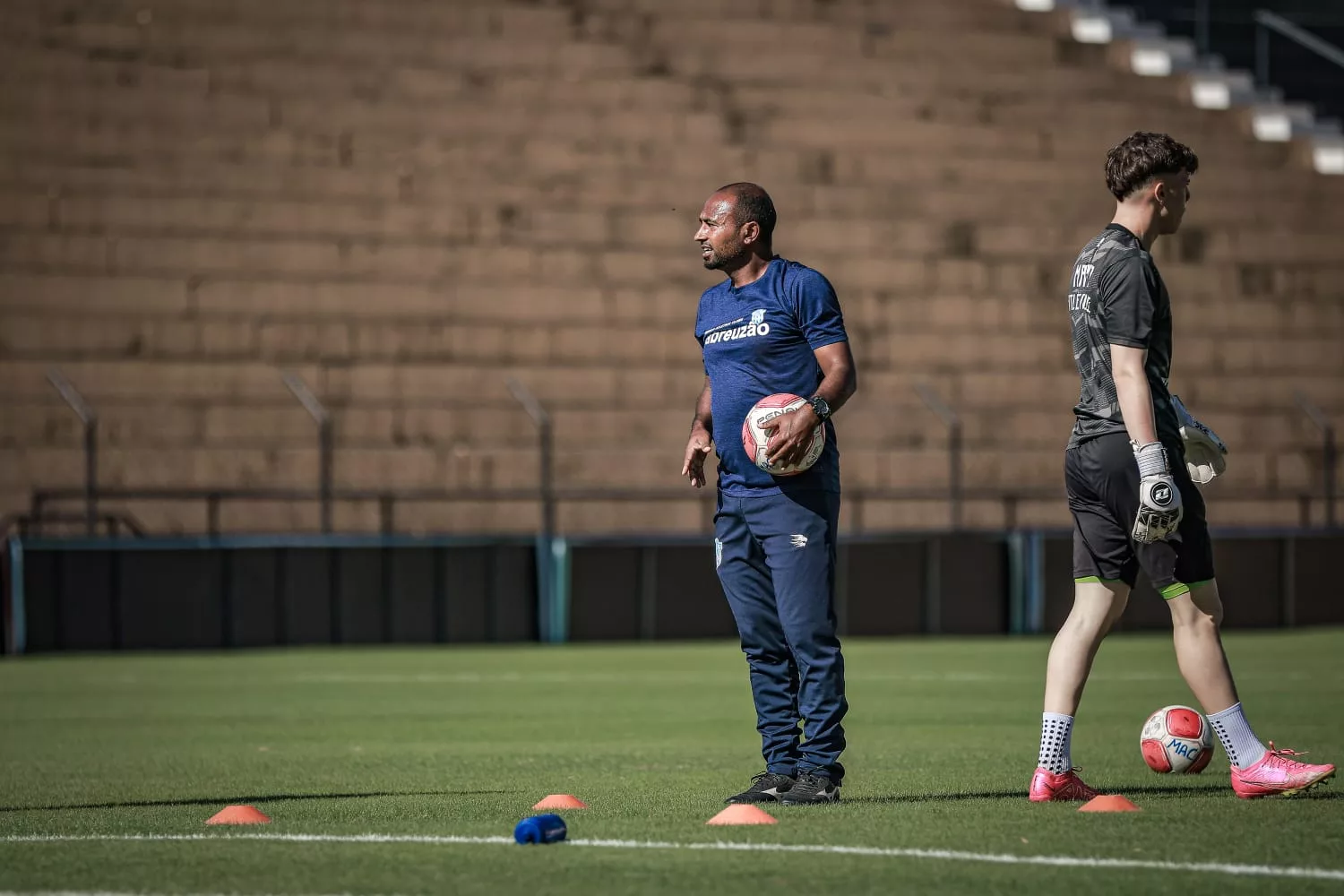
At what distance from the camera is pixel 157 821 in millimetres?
6848

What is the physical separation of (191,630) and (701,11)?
1282 cm

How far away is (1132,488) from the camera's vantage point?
22.0ft

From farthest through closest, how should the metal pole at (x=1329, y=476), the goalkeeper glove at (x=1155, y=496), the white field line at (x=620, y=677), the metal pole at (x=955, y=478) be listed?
1. the metal pole at (x=1329, y=476)
2. the metal pole at (x=955, y=478)
3. the white field line at (x=620, y=677)
4. the goalkeeper glove at (x=1155, y=496)

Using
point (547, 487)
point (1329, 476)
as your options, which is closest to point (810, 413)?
point (547, 487)

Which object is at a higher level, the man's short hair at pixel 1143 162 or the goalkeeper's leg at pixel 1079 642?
the man's short hair at pixel 1143 162

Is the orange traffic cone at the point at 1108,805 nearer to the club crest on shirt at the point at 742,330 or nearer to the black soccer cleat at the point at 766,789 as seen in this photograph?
the black soccer cleat at the point at 766,789

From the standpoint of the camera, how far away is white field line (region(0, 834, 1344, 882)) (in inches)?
210

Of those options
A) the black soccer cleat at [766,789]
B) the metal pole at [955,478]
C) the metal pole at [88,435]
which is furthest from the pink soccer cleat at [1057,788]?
the metal pole at [955,478]

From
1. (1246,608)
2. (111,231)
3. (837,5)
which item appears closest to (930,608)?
(1246,608)

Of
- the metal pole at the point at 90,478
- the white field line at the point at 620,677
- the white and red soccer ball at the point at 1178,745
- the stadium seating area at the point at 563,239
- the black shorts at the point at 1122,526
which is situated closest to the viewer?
the black shorts at the point at 1122,526

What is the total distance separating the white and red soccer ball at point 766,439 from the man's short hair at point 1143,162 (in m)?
1.20

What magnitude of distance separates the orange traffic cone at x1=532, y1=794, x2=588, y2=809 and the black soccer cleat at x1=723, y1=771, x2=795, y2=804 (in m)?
0.51

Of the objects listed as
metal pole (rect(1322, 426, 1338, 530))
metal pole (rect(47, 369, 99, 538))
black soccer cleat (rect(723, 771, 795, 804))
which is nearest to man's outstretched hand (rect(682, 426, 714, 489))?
black soccer cleat (rect(723, 771, 795, 804))

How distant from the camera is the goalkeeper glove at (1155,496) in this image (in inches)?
256
